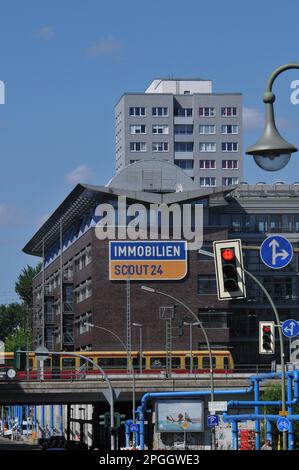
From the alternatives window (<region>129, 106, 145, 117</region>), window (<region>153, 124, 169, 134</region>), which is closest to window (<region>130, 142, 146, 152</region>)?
window (<region>153, 124, 169, 134</region>)

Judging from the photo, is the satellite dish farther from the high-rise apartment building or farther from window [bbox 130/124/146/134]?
window [bbox 130/124/146/134]

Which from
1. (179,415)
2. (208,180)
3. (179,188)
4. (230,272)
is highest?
(208,180)

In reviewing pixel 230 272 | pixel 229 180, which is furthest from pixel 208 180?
pixel 230 272

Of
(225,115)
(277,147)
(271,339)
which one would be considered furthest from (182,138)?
(277,147)

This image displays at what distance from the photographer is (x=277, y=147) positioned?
10.8 metres

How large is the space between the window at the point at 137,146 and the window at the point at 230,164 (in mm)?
11478

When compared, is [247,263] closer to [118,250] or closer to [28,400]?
[118,250]

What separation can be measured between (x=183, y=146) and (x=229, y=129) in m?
6.90

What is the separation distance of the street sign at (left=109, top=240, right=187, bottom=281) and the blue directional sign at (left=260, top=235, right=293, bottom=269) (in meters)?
85.7

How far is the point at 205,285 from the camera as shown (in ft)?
351

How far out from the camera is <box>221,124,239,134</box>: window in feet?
529

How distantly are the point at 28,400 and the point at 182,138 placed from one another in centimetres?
8485

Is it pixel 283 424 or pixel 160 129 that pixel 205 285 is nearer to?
pixel 160 129

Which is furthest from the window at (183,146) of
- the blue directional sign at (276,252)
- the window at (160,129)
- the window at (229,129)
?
the blue directional sign at (276,252)
